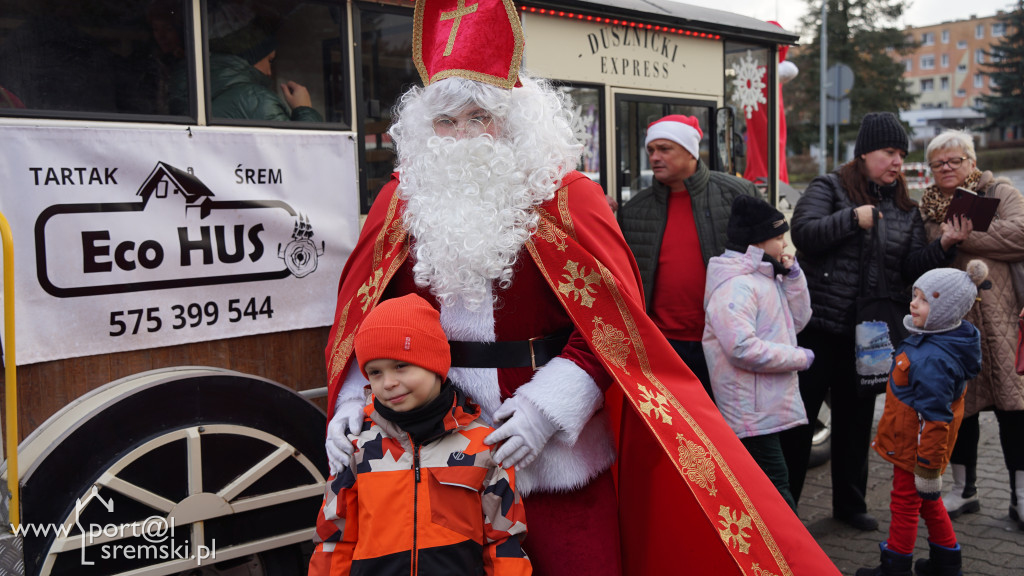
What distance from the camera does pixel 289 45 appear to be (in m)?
3.54

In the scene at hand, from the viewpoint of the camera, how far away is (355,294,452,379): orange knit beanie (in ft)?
6.91

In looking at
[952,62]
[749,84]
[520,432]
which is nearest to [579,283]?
[520,432]

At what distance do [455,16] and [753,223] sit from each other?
1.83m

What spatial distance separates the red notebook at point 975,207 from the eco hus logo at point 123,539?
11.8 ft

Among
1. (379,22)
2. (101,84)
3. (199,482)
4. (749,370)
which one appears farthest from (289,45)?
(749,370)

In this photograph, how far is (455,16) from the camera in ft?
8.22

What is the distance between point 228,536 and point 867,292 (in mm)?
3038

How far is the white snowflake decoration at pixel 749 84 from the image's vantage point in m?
5.58

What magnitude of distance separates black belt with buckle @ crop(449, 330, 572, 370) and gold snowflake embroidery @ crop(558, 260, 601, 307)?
18cm

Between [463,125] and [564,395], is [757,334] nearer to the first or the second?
[564,395]

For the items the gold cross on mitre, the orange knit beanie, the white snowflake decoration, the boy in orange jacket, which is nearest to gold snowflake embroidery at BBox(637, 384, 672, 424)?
the boy in orange jacket

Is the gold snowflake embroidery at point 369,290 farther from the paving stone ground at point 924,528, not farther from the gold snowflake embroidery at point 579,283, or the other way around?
the paving stone ground at point 924,528

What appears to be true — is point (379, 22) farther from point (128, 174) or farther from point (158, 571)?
point (158, 571)

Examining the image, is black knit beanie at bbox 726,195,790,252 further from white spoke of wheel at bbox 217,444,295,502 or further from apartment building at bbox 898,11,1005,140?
apartment building at bbox 898,11,1005,140
